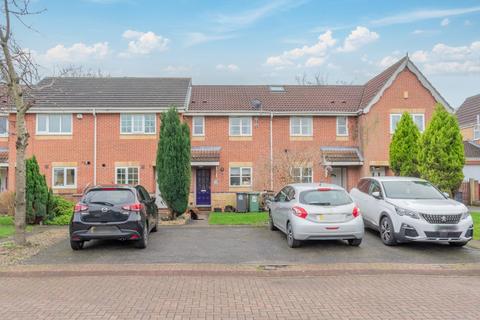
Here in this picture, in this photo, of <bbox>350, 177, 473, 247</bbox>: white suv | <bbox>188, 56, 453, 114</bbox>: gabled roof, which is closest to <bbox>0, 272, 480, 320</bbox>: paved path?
<bbox>350, 177, 473, 247</bbox>: white suv

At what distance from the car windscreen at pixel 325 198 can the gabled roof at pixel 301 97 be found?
1245 centimetres

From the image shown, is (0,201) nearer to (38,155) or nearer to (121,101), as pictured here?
(38,155)

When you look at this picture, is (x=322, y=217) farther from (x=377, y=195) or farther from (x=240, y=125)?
(x=240, y=125)

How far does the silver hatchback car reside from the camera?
31.2 feet

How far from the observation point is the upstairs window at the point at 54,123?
21.0 m

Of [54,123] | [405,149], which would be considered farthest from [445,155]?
[54,123]

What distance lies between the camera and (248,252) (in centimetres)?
969

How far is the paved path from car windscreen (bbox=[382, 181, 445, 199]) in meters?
3.33

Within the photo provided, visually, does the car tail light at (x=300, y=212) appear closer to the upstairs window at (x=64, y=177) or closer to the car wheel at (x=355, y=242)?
the car wheel at (x=355, y=242)

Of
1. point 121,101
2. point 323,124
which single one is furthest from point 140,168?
point 323,124

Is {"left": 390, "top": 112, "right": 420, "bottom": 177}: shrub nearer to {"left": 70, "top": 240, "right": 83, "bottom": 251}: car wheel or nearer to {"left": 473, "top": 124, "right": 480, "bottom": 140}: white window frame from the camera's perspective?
{"left": 473, "top": 124, "right": 480, "bottom": 140}: white window frame

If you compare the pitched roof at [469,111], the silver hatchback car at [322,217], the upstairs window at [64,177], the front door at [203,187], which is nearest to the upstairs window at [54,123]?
the upstairs window at [64,177]

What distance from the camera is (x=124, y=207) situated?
374 inches

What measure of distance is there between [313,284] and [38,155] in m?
18.4
